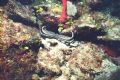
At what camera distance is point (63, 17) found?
34.0ft

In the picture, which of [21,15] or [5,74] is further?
[21,15]

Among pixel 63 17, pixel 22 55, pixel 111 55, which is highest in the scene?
pixel 63 17

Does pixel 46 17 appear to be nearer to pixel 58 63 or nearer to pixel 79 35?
pixel 79 35

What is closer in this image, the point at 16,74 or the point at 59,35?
the point at 16,74

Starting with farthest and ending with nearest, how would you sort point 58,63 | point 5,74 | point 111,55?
1. point 111,55
2. point 58,63
3. point 5,74

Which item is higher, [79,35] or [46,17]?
[46,17]

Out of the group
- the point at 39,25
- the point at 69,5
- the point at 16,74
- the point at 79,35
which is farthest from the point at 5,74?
the point at 69,5

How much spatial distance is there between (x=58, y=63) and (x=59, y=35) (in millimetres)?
1538

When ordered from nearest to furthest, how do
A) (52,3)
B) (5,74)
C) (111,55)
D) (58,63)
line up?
(5,74) < (58,63) < (111,55) < (52,3)

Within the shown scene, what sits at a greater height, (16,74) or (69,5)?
(69,5)

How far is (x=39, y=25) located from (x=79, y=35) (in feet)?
5.60

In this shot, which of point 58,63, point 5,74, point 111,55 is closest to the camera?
point 5,74

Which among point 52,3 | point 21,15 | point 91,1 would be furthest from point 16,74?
point 91,1

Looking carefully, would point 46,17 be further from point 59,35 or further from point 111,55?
point 111,55
